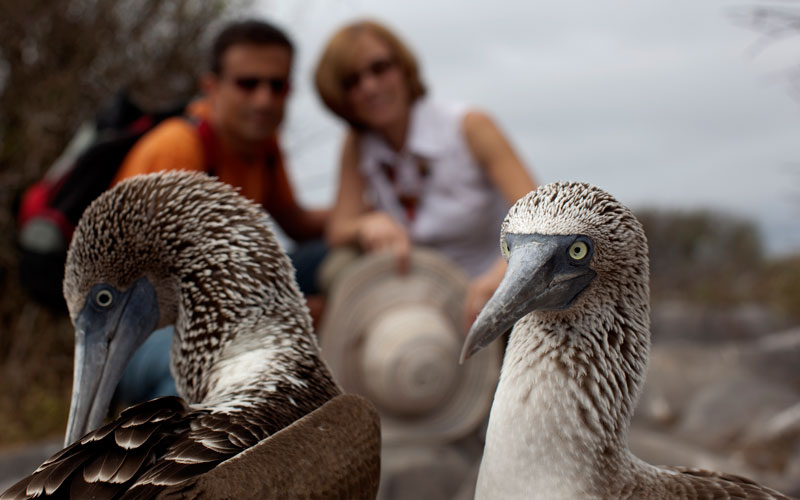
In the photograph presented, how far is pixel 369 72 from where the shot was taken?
4496 millimetres

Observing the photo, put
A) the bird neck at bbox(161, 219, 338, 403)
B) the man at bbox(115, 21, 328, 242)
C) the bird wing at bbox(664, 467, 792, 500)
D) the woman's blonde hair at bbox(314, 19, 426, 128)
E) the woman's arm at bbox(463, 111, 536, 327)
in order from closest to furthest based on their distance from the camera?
the bird wing at bbox(664, 467, 792, 500)
the bird neck at bbox(161, 219, 338, 403)
the man at bbox(115, 21, 328, 242)
the woman's arm at bbox(463, 111, 536, 327)
the woman's blonde hair at bbox(314, 19, 426, 128)

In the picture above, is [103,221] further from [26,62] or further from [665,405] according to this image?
[665,405]

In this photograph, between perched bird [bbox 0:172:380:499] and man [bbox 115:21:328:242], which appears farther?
man [bbox 115:21:328:242]

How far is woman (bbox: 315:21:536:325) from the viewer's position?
429 centimetres

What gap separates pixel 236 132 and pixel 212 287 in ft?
6.75

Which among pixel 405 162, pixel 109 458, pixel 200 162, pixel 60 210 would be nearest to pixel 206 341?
pixel 109 458

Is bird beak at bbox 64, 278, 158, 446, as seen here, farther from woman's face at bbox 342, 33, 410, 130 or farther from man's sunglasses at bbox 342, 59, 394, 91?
man's sunglasses at bbox 342, 59, 394, 91

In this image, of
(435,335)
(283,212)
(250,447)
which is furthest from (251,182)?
(250,447)

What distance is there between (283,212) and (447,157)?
3.57 ft

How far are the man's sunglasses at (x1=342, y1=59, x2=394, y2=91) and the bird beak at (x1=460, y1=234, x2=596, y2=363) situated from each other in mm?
3076

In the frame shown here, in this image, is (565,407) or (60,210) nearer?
(565,407)

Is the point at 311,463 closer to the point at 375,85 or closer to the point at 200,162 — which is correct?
the point at 200,162

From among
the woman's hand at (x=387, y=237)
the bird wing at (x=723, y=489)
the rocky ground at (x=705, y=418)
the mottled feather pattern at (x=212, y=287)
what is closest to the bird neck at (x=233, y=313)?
the mottled feather pattern at (x=212, y=287)

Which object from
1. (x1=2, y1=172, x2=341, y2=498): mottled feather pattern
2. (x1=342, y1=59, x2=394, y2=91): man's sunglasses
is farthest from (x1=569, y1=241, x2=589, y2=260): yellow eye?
(x1=342, y1=59, x2=394, y2=91): man's sunglasses
